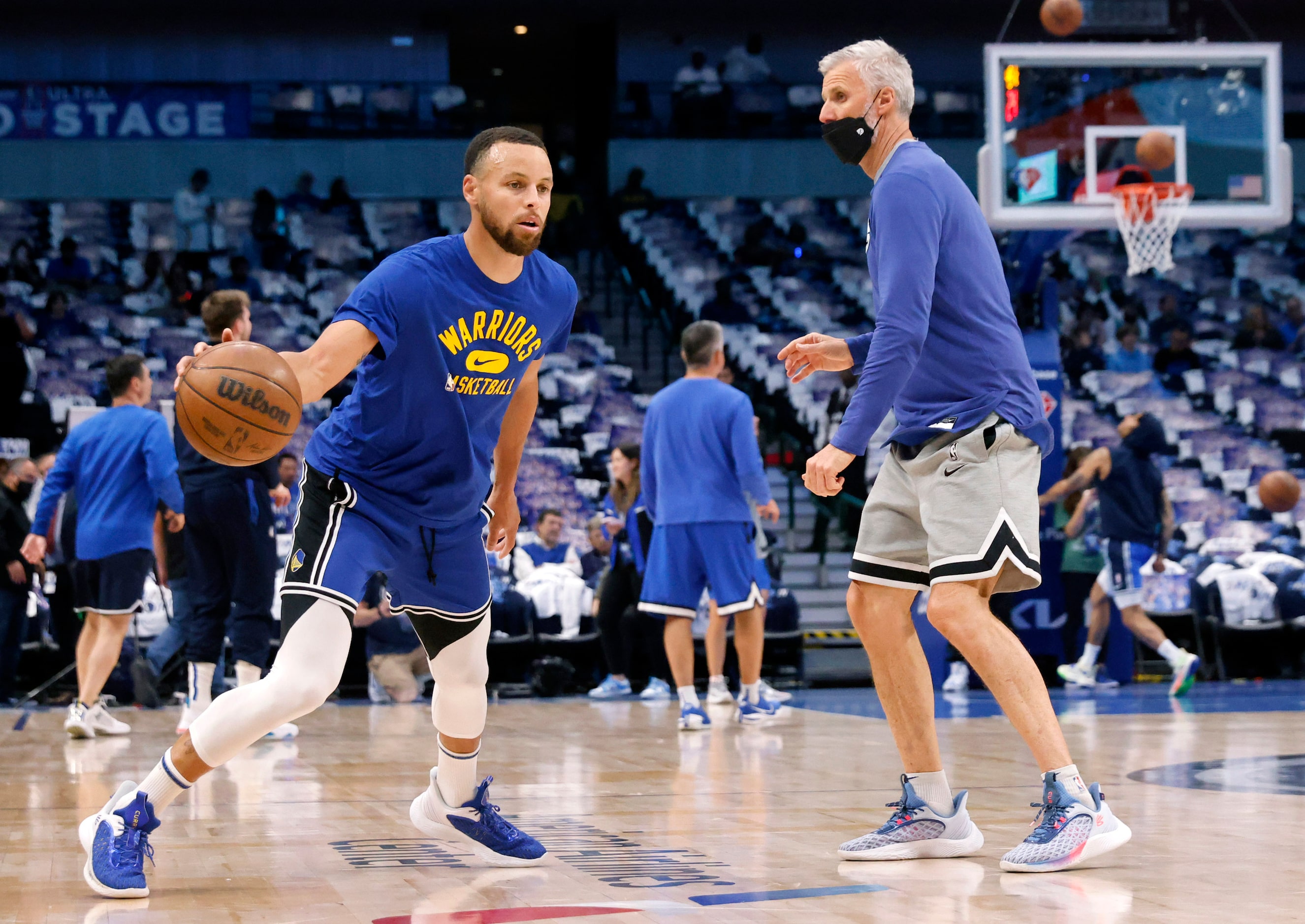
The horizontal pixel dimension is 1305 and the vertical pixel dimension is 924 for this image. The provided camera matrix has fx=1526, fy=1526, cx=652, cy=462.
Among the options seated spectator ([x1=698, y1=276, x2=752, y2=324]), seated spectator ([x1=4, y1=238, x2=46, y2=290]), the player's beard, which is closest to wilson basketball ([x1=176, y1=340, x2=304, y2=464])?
the player's beard

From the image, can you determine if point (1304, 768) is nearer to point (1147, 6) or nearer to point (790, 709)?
point (790, 709)

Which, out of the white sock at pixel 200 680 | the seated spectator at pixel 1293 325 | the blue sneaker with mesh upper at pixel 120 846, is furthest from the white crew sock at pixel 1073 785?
the seated spectator at pixel 1293 325

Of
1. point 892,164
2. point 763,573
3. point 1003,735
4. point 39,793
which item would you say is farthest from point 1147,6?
point 39,793

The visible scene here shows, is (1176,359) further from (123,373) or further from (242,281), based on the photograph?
(123,373)

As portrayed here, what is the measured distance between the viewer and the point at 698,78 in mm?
21328

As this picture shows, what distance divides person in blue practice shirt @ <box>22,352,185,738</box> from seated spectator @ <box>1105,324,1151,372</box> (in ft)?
40.1

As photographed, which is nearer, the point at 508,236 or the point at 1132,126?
the point at 508,236

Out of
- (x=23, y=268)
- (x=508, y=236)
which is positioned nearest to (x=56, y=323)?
(x=23, y=268)

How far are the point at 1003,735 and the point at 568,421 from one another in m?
9.19

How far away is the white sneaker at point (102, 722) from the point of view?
7.58 m

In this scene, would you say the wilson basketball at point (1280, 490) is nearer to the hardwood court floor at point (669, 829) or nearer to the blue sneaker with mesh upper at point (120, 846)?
the hardwood court floor at point (669, 829)

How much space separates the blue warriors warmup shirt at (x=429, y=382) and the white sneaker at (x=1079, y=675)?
26.3 feet

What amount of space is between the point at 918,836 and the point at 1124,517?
24.7ft

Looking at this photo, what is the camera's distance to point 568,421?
15.7 metres
